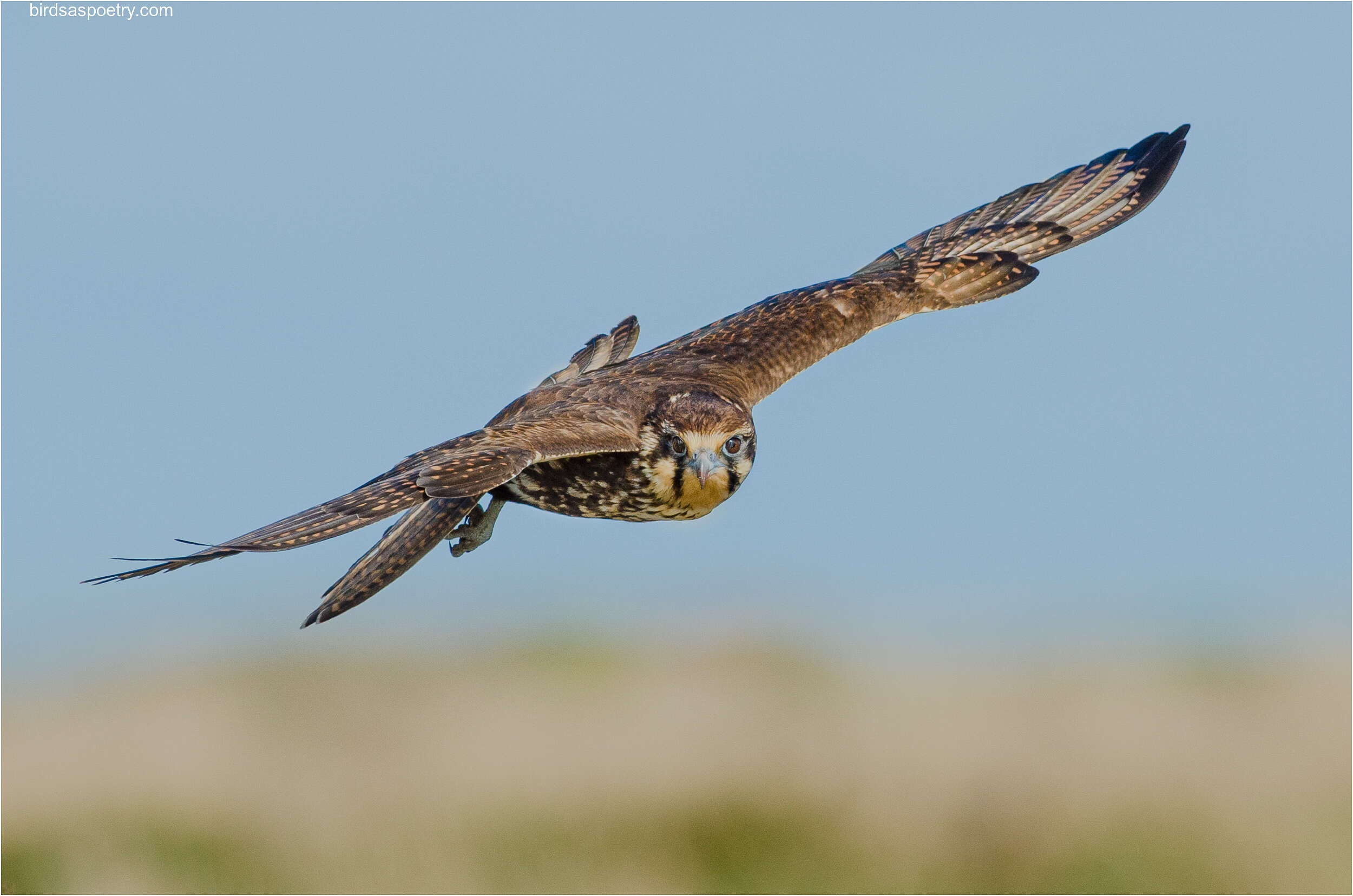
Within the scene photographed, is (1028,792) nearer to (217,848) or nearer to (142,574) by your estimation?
(217,848)

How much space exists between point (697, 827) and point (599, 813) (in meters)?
0.67

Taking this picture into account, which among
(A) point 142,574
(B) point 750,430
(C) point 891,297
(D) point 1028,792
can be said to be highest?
(C) point 891,297

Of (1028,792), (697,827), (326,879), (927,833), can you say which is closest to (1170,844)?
(1028,792)

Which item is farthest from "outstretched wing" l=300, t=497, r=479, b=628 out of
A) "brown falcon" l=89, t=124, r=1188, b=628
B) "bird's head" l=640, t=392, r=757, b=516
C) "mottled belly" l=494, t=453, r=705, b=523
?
"bird's head" l=640, t=392, r=757, b=516

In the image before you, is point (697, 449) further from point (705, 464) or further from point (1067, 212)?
point (1067, 212)

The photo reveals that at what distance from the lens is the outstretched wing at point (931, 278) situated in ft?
27.7

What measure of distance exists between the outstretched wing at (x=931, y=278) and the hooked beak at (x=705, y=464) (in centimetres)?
103

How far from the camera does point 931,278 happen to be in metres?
9.49

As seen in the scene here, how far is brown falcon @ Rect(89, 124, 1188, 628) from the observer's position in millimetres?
6242

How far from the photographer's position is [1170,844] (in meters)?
9.79

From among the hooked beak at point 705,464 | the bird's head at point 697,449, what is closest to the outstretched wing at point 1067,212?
the bird's head at point 697,449

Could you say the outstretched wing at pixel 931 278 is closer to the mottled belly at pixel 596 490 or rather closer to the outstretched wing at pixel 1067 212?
the outstretched wing at pixel 1067 212

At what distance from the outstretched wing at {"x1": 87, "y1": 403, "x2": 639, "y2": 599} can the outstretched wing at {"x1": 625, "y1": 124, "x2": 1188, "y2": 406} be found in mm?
1114

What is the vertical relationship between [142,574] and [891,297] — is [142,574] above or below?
below
